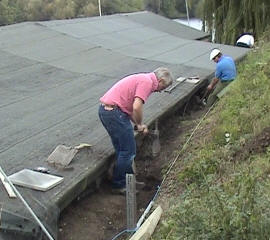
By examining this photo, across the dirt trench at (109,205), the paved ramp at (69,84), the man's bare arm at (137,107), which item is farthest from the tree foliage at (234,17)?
the man's bare arm at (137,107)

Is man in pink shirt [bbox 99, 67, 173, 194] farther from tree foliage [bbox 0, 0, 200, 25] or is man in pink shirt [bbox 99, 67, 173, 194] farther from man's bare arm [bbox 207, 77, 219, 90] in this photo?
tree foliage [bbox 0, 0, 200, 25]

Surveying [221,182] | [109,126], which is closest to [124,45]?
[109,126]

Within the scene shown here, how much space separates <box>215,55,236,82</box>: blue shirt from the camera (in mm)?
7250

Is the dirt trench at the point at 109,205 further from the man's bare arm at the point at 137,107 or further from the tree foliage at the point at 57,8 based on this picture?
the tree foliage at the point at 57,8

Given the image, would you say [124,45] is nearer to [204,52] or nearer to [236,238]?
[204,52]

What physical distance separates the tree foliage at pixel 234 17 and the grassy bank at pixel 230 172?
364 cm

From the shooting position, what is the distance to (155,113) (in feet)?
19.2

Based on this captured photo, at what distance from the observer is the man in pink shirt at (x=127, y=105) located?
4.24 metres

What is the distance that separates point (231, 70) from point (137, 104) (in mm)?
3581

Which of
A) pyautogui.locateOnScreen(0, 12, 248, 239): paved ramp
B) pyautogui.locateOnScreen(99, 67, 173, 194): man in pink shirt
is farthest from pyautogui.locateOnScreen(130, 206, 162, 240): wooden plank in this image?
pyautogui.locateOnScreen(99, 67, 173, 194): man in pink shirt

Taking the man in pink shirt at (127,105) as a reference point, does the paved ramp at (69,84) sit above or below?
below

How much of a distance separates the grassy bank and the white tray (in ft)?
3.18

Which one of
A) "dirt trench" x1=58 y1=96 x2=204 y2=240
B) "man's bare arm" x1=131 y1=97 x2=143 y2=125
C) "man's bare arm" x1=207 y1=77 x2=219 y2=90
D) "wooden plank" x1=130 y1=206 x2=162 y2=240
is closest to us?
"wooden plank" x1=130 y1=206 x2=162 y2=240

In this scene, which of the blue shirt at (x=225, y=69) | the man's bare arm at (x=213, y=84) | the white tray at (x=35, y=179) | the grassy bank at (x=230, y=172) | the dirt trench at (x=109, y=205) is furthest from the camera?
the man's bare arm at (x=213, y=84)
